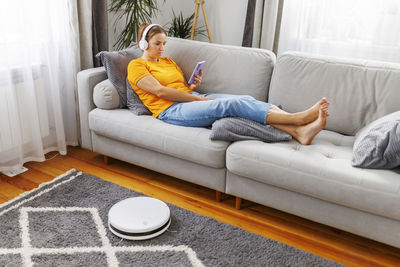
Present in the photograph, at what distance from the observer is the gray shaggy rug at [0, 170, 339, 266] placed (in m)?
1.80

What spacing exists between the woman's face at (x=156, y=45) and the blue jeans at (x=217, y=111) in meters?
0.42

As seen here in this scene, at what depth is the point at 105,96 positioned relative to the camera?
2.52 meters

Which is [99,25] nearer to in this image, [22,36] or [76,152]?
[22,36]

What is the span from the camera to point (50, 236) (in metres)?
1.94

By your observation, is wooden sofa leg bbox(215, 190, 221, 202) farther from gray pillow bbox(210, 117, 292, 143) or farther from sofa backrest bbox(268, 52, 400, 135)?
sofa backrest bbox(268, 52, 400, 135)

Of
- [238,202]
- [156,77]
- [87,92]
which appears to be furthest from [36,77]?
[238,202]

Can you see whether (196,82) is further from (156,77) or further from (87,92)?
(87,92)

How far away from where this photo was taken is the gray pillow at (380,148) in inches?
68.9

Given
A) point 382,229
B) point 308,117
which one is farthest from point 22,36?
point 382,229

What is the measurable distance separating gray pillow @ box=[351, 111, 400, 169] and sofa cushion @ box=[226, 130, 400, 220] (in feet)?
0.12

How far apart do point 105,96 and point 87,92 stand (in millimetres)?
176

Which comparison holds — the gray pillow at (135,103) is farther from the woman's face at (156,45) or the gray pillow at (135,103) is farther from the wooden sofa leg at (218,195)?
the wooden sofa leg at (218,195)

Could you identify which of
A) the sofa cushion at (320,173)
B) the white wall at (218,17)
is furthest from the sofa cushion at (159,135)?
the white wall at (218,17)

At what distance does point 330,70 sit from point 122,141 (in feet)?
4.67
